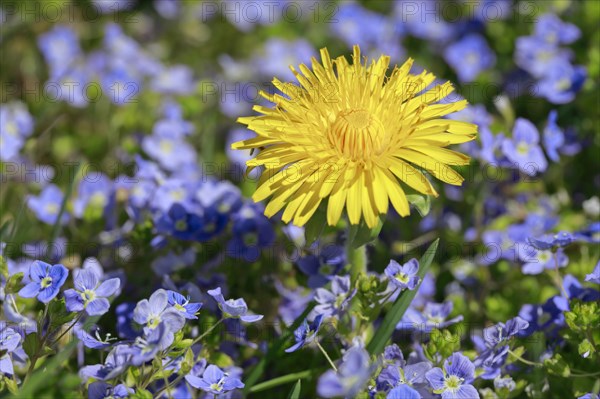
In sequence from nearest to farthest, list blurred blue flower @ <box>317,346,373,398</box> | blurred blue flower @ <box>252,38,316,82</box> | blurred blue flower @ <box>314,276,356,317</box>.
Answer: blurred blue flower @ <box>317,346,373,398</box> < blurred blue flower @ <box>314,276,356,317</box> < blurred blue flower @ <box>252,38,316,82</box>

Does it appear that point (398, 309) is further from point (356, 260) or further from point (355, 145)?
point (355, 145)

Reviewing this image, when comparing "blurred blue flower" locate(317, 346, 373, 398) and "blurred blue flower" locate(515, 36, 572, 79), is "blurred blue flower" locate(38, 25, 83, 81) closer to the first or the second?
"blurred blue flower" locate(515, 36, 572, 79)

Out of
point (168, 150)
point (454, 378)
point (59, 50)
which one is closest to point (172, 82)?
point (59, 50)

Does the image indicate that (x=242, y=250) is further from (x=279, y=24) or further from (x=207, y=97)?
(x=279, y=24)

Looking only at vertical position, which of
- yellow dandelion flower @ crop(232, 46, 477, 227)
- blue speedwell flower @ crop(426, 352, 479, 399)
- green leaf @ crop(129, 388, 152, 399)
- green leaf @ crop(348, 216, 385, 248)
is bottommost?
blue speedwell flower @ crop(426, 352, 479, 399)

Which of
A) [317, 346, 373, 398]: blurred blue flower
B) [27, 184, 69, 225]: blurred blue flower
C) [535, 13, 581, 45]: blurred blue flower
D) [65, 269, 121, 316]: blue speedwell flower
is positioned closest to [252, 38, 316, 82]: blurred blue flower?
[535, 13, 581, 45]: blurred blue flower

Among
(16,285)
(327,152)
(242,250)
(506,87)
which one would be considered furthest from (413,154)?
(506,87)
